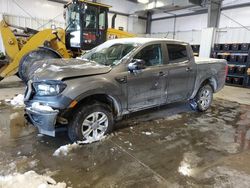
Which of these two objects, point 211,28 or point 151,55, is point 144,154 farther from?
point 211,28

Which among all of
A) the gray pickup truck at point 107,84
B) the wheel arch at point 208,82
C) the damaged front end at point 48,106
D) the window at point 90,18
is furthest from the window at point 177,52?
the window at point 90,18

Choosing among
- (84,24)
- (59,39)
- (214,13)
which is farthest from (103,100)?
(214,13)

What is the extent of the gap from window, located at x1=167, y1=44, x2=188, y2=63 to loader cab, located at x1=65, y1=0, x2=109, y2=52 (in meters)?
4.11

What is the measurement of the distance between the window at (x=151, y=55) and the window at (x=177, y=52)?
296 mm

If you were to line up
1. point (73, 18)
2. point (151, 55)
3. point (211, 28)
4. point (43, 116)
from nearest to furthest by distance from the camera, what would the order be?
point (43, 116) < point (151, 55) < point (73, 18) < point (211, 28)

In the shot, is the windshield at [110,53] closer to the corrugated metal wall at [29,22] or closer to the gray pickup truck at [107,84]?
the gray pickup truck at [107,84]

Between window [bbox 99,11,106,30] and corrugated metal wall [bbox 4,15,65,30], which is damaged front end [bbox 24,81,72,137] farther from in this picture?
corrugated metal wall [bbox 4,15,65,30]

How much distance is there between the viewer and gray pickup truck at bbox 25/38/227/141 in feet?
9.71

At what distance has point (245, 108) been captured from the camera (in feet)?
19.8

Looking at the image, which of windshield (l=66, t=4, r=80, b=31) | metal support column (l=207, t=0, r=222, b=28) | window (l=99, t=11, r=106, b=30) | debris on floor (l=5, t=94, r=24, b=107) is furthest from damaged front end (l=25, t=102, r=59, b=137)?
metal support column (l=207, t=0, r=222, b=28)

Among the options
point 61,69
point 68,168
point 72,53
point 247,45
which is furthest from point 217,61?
point 247,45

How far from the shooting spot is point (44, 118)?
2879 millimetres

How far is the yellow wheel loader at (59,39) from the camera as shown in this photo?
656 cm

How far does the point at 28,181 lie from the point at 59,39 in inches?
244
